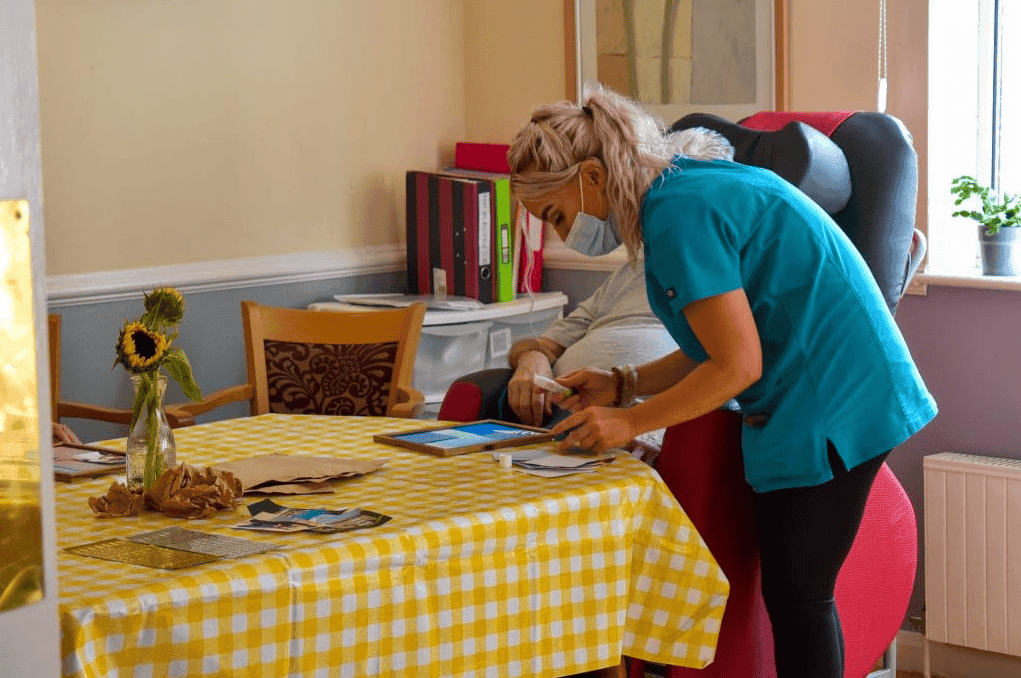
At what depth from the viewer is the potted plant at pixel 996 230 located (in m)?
2.99

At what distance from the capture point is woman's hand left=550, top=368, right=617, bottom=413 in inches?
92.2

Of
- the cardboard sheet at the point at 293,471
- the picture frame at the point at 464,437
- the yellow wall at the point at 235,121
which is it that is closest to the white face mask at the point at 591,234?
the picture frame at the point at 464,437

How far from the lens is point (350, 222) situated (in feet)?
12.1

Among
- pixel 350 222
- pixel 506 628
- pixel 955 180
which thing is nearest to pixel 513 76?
pixel 350 222

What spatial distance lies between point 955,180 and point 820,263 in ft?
4.06

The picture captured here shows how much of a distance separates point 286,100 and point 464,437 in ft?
5.04

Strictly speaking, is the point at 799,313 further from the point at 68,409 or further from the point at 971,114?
the point at 68,409

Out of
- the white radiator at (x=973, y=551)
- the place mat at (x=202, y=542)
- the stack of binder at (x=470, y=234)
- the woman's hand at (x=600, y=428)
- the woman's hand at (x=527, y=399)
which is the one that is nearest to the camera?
the place mat at (x=202, y=542)

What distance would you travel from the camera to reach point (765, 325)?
201 cm

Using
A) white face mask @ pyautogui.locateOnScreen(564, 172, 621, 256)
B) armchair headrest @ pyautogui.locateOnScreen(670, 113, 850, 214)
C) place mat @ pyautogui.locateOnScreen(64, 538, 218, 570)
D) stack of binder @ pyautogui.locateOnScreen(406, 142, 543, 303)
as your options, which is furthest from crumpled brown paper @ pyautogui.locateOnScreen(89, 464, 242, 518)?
stack of binder @ pyautogui.locateOnScreen(406, 142, 543, 303)

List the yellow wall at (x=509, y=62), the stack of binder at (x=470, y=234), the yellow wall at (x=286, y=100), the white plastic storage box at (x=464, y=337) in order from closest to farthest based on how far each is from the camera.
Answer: the yellow wall at (x=286, y=100) → the white plastic storage box at (x=464, y=337) → the stack of binder at (x=470, y=234) → the yellow wall at (x=509, y=62)

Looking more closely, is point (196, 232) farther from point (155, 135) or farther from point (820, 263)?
point (820, 263)

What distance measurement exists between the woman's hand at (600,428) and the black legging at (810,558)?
0.26 m

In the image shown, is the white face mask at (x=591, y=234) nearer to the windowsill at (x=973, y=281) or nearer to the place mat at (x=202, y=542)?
the place mat at (x=202, y=542)
